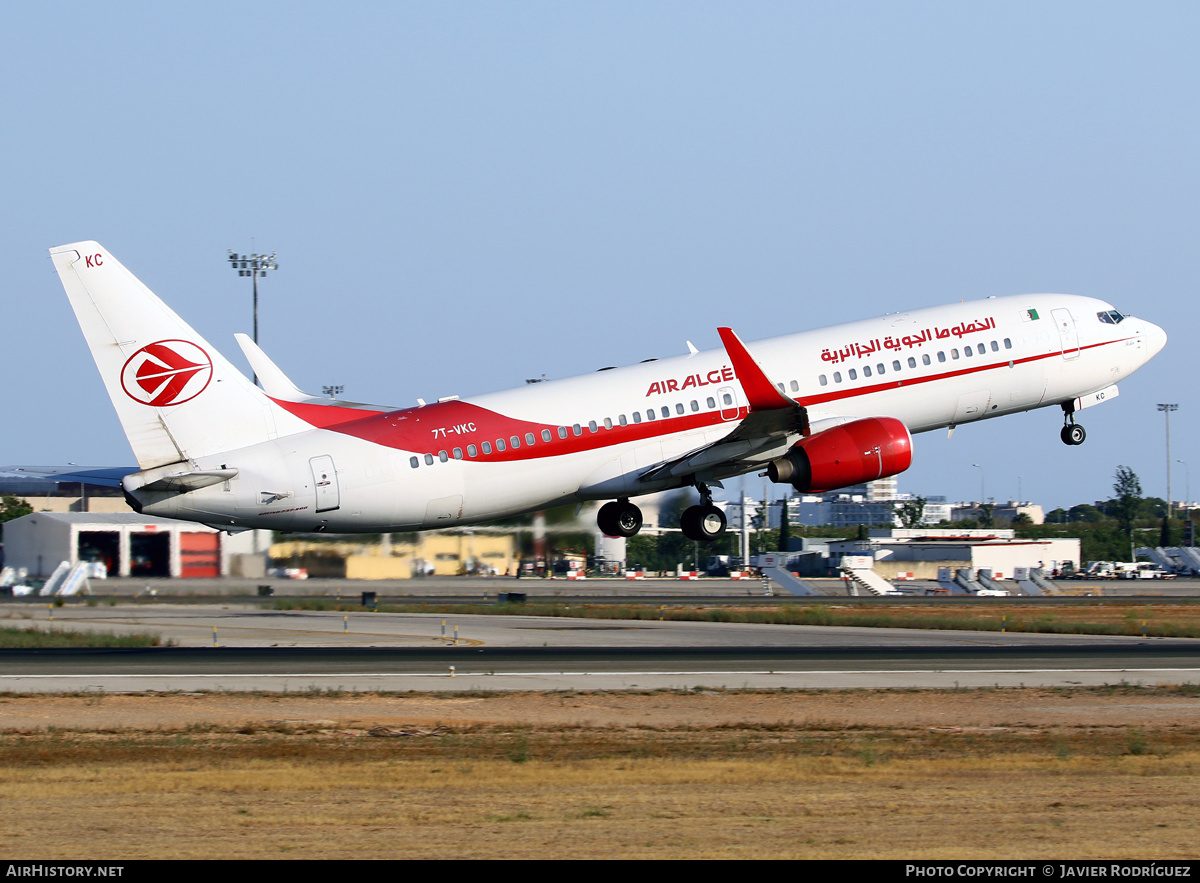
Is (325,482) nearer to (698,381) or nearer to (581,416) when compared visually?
(581,416)

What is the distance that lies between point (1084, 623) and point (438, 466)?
32.0 meters

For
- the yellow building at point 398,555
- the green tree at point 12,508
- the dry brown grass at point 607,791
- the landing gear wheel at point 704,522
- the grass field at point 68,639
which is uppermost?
the green tree at point 12,508

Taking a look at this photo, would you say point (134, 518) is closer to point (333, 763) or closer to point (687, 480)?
point (687, 480)

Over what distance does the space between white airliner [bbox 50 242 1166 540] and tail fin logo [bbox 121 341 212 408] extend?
0.04 metres

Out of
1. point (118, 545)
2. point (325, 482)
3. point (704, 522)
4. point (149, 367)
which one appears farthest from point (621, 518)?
point (118, 545)

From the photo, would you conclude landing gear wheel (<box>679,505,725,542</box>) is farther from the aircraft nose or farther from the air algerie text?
the aircraft nose

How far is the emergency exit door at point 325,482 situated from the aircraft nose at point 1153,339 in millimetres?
27104

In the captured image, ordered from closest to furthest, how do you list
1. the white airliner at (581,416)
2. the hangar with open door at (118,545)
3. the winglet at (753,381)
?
the white airliner at (581,416), the winglet at (753,381), the hangar with open door at (118,545)

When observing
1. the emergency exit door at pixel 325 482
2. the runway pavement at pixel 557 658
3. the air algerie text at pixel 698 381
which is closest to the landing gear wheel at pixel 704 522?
the runway pavement at pixel 557 658

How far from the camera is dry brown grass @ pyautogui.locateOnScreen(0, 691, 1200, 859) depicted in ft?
52.1

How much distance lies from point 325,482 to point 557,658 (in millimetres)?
7752

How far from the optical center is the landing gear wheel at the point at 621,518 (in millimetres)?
44656

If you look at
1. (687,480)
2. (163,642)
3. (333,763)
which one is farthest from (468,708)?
(163,642)

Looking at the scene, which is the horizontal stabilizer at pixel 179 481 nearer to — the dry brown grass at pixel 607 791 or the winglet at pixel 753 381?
the dry brown grass at pixel 607 791
